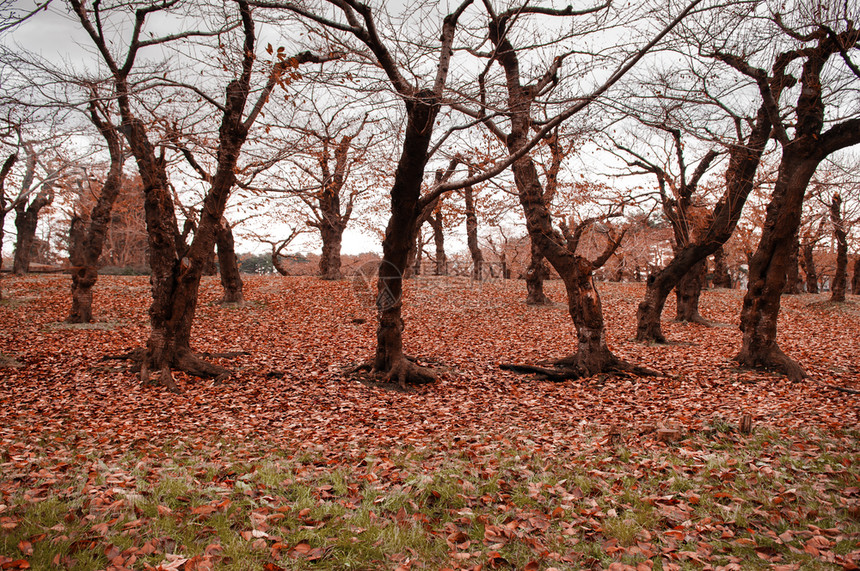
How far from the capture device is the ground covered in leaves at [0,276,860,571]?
3.16 metres

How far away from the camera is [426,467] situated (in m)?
4.70

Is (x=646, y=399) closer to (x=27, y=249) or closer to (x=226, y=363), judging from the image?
(x=226, y=363)

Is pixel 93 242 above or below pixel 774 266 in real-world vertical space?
above

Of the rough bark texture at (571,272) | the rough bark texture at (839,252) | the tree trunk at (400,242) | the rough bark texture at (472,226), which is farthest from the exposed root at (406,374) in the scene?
the rough bark texture at (839,252)

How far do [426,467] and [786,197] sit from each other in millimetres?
8105

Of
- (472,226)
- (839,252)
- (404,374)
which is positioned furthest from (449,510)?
(839,252)

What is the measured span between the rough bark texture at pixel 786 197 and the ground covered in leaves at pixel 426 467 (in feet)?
2.14

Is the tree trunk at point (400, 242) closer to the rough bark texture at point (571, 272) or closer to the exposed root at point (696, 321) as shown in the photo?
the rough bark texture at point (571, 272)

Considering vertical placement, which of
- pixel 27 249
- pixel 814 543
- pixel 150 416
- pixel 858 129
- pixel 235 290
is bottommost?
pixel 150 416

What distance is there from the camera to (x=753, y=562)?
118 inches

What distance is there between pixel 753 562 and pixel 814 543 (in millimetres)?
458

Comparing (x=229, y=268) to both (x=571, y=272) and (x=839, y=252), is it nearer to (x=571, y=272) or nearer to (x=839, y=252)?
(x=571, y=272)

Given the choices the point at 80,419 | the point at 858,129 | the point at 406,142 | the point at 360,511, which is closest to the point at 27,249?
the point at 80,419

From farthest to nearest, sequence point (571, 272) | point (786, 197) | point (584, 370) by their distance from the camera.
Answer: point (571, 272) < point (584, 370) < point (786, 197)
